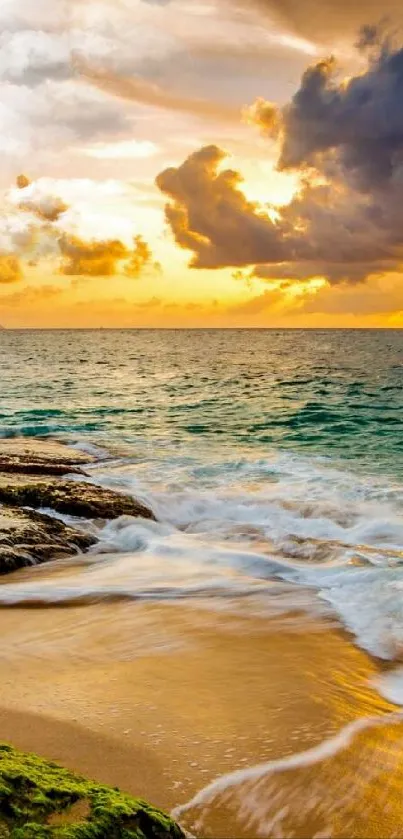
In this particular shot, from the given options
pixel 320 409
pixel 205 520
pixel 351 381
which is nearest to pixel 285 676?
pixel 205 520

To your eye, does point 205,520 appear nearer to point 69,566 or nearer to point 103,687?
point 69,566

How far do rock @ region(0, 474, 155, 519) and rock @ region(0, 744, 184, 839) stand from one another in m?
6.70

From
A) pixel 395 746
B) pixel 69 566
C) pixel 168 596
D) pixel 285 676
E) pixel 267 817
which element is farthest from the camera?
pixel 69 566

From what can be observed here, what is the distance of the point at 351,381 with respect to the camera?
4344cm

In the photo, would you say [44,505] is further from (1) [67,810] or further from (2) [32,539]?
(1) [67,810]

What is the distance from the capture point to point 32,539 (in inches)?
302

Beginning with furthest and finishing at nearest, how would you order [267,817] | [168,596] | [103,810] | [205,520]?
1. [205,520]
2. [168,596]
3. [267,817]
4. [103,810]

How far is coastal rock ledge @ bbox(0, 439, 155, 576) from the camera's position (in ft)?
24.6

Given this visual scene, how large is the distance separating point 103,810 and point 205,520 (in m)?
7.93

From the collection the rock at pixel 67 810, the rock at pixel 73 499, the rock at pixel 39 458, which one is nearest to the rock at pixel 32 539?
the rock at pixel 73 499

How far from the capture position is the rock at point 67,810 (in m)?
2.43

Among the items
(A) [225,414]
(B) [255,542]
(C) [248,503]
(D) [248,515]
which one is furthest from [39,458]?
(A) [225,414]

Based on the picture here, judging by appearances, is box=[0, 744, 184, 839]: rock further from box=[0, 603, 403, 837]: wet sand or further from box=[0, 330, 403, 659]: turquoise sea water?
box=[0, 330, 403, 659]: turquoise sea water

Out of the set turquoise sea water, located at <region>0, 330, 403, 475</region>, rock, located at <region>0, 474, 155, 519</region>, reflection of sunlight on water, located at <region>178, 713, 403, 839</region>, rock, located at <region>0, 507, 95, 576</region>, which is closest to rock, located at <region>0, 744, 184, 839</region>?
reflection of sunlight on water, located at <region>178, 713, 403, 839</region>
